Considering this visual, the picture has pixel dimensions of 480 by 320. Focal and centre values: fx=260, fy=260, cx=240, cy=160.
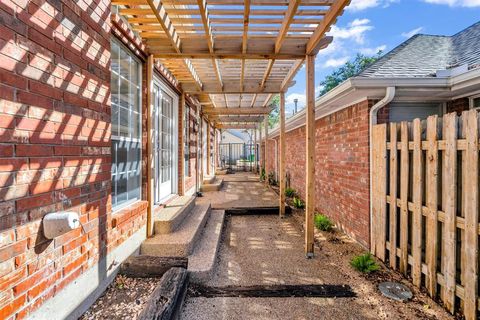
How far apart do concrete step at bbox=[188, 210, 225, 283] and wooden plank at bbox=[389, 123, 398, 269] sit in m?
2.36

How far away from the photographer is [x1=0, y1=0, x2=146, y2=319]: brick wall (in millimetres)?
1493

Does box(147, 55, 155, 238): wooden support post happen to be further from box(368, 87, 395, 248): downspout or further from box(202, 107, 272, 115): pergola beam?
box(202, 107, 272, 115): pergola beam

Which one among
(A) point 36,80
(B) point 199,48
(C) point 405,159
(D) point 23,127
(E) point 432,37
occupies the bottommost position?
(C) point 405,159

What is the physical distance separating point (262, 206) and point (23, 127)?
565 cm

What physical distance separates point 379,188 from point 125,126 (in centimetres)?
357

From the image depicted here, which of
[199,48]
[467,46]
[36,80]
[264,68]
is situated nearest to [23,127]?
[36,80]

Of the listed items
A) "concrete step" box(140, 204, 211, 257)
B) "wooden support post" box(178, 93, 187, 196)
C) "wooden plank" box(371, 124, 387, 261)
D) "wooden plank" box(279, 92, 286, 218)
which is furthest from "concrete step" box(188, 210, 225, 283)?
"wooden plank" box(371, 124, 387, 261)

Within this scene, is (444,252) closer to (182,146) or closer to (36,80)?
(36,80)

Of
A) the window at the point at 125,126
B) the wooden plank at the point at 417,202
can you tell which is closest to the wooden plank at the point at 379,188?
the wooden plank at the point at 417,202

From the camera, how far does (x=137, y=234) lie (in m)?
3.31

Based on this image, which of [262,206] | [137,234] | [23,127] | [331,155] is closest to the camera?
[23,127]

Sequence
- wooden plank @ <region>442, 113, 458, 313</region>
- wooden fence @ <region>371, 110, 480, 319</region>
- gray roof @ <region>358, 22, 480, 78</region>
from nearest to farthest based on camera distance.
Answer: wooden fence @ <region>371, 110, 480, 319</region> → wooden plank @ <region>442, 113, 458, 313</region> → gray roof @ <region>358, 22, 480, 78</region>

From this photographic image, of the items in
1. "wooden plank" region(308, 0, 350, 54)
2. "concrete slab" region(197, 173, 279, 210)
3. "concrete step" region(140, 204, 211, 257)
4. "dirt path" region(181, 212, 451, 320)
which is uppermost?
"wooden plank" region(308, 0, 350, 54)

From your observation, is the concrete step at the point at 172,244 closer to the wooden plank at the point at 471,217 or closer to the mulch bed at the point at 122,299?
the mulch bed at the point at 122,299
